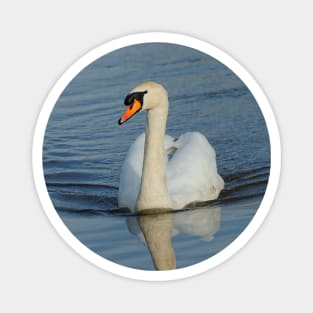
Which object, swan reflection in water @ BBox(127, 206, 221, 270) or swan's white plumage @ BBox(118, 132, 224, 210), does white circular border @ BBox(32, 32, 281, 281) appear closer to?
swan reflection in water @ BBox(127, 206, 221, 270)

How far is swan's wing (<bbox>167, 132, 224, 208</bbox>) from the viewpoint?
15.2 m

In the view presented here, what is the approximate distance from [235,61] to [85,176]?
635 mm

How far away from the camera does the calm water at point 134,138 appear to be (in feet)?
49.3

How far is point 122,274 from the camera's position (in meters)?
15.0

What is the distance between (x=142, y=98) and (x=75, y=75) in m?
0.22

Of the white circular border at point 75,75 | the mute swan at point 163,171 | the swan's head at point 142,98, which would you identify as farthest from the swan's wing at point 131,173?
the white circular border at point 75,75

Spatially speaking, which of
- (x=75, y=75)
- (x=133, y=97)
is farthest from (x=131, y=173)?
(x=75, y=75)

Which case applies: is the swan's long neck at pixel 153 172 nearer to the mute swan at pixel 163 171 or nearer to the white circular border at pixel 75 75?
the mute swan at pixel 163 171

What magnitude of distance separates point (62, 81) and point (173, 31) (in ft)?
1.20

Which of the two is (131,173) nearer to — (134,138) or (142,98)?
(134,138)

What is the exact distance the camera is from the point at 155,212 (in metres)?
15.2

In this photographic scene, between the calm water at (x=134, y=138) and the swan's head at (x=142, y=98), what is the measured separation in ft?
0.14

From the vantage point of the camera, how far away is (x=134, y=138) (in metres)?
15.2

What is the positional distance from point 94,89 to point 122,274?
0.59 m
